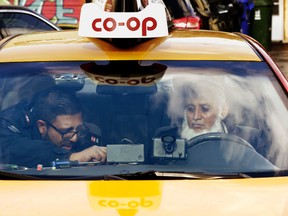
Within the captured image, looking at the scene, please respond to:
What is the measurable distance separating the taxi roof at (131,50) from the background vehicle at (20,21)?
18.5 feet

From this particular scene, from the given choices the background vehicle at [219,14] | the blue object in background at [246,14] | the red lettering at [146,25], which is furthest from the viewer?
the blue object in background at [246,14]

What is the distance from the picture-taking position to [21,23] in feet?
35.1

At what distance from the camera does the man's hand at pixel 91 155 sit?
4.23 metres

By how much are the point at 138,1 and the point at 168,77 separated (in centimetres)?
69

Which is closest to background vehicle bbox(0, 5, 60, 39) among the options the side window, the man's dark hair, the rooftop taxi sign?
the side window

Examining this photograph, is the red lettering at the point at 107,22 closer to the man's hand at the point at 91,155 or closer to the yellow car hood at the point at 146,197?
the man's hand at the point at 91,155

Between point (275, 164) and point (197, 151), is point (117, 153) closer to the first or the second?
point (197, 151)

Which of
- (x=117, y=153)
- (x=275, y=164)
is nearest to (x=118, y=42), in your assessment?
(x=117, y=153)

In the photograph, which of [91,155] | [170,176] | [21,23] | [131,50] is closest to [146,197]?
[170,176]

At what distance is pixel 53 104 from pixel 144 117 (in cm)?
44

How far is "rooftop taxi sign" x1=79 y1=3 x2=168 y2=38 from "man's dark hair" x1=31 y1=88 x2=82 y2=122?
1.07ft

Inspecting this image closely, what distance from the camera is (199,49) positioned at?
4.65 metres

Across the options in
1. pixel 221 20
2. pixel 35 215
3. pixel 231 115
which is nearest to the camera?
pixel 35 215

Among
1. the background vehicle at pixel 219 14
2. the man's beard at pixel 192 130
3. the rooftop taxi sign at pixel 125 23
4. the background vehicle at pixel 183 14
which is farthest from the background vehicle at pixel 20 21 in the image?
the man's beard at pixel 192 130
